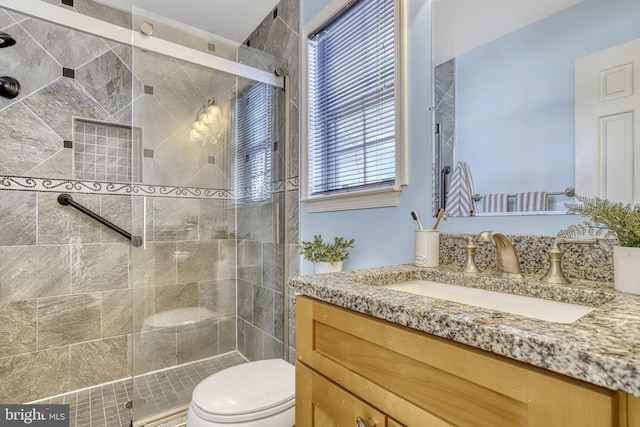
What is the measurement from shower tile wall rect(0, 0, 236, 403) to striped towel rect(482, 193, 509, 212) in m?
1.62

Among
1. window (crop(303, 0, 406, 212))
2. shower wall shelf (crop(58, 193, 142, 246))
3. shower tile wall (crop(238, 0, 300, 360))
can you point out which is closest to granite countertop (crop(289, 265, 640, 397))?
window (crop(303, 0, 406, 212))

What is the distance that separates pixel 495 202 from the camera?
3.20ft

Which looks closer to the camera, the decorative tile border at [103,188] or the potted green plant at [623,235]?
the potted green plant at [623,235]

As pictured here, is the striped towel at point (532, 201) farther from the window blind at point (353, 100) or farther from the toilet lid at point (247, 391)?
the toilet lid at point (247, 391)

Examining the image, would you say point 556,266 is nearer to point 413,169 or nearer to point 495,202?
point 495,202

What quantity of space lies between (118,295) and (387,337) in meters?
2.08

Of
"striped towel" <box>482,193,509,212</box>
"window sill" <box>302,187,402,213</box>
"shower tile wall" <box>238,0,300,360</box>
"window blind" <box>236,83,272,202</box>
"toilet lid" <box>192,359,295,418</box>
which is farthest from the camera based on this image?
"window blind" <box>236,83,272,202</box>

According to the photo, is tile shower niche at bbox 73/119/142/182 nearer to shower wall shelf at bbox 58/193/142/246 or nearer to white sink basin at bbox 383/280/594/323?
shower wall shelf at bbox 58/193/142/246

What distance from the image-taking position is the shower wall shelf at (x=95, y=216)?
1.83 m

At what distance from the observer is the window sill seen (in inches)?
50.1

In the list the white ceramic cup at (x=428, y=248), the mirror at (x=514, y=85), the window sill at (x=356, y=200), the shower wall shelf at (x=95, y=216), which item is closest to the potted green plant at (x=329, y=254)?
the window sill at (x=356, y=200)

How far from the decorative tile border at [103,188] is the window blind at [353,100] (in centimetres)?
78

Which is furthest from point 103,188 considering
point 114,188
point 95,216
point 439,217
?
point 439,217

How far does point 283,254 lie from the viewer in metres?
1.97
